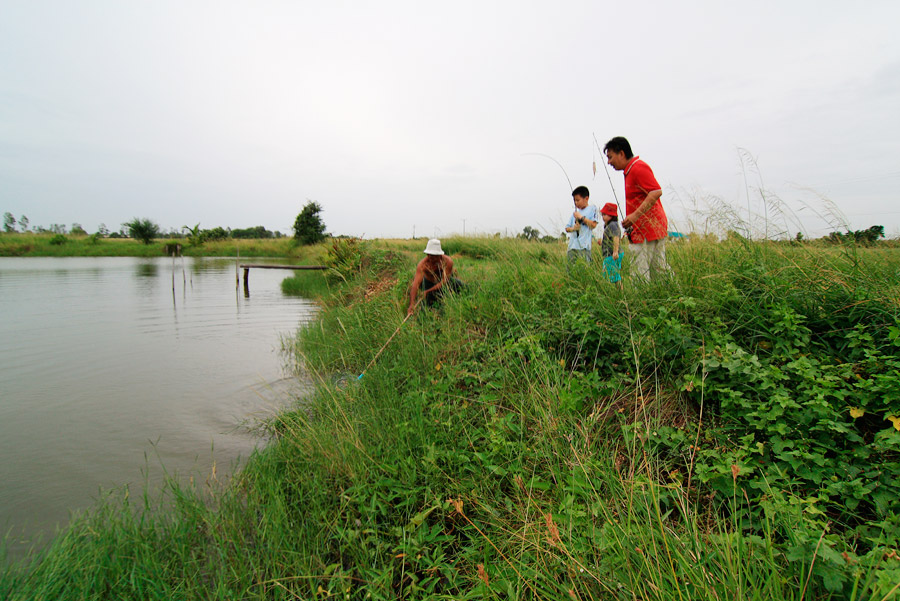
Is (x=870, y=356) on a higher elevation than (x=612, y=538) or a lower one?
higher

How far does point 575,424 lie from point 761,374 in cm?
98

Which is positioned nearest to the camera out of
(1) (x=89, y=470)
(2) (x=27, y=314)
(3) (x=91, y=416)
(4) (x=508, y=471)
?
(4) (x=508, y=471)

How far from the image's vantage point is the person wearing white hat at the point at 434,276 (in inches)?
208

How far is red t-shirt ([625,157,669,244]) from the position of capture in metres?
3.86

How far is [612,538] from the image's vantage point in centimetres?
163

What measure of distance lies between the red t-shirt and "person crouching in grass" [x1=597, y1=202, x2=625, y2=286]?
24cm

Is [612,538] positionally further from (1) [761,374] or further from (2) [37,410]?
(2) [37,410]

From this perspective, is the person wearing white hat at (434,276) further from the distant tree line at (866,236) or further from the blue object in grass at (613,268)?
the distant tree line at (866,236)

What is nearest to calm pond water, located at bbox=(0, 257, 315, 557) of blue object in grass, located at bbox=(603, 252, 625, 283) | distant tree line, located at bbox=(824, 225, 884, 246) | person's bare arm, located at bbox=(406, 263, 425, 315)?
person's bare arm, located at bbox=(406, 263, 425, 315)

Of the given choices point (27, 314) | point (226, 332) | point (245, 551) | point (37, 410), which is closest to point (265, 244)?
point (27, 314)

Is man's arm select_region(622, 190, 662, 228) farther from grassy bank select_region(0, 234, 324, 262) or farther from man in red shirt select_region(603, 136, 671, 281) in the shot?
grassy bank select_region(0, 234, 324, 262)

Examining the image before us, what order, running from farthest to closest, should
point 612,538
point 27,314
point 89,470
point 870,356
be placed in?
point 27,314, point 89,470, point 870,356, point 612,538

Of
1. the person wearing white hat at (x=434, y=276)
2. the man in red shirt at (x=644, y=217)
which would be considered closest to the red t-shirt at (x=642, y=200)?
the man in red shirt at (x=644, y=217)

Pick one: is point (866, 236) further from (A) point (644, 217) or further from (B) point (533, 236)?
(B) point (533, 236)
